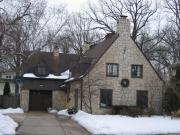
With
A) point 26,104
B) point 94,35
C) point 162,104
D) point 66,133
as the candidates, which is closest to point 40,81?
point 26,104

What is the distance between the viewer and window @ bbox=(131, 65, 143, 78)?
3884cm

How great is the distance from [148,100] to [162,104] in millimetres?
1383

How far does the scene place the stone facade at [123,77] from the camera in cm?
3738

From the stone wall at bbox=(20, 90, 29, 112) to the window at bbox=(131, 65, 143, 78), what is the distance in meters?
13.4

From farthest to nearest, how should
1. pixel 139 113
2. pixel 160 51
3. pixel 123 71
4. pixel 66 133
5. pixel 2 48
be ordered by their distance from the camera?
pixel 160 51, pixel 123 71, pixel 139 113, pixel 2 48, pixel 66 133

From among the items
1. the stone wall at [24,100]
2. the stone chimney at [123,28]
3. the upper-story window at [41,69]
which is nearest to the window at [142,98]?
the stone chimney at [123,28]

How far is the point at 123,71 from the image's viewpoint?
38469 millimetres

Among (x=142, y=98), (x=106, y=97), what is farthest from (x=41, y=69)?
(x=142, y=98)

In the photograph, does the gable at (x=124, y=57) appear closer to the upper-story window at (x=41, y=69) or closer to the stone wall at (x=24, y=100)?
the upper-story window at (x=41, y=69)

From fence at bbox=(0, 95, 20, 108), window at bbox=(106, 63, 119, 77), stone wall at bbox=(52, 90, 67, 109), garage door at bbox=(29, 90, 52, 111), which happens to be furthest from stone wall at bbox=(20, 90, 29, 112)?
window at bbox=(106, 63, 119, 77)

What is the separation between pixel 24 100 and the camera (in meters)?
46.0

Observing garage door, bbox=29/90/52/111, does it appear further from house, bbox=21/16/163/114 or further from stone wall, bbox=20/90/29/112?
house, bbox=21/16/163/114

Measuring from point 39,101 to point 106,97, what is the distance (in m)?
11.6

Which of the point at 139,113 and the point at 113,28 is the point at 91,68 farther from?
the point at 113,28
